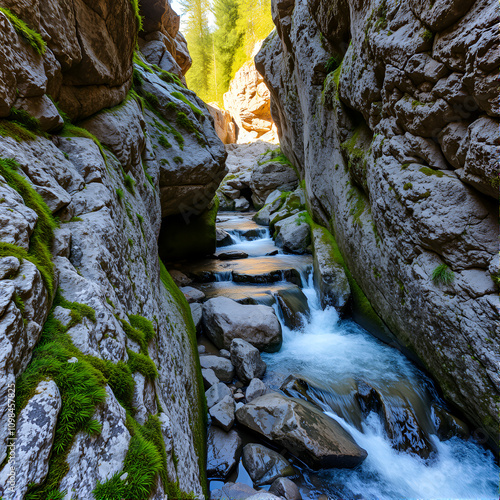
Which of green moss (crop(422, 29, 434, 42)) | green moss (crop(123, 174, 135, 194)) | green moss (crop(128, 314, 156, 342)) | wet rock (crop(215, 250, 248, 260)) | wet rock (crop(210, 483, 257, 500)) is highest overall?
green moss (crop(422, 29, 434, 42))

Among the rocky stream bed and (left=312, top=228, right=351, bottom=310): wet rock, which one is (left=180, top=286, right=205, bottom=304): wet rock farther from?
(left=312, top=228, right=351, bottom=310): wet rock

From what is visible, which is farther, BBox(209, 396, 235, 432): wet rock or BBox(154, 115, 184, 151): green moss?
BBox(154, 115, 184, 151): green moss

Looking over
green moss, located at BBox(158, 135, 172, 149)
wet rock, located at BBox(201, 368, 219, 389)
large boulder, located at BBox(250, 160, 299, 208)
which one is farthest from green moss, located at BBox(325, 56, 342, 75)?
large boulder, located at BBox(250, 160, 299, 208)

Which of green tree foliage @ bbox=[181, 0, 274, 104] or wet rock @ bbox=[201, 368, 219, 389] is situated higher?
green tree foliage @ bbox=[181, 0, 274, 104]

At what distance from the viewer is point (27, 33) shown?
3016 mm

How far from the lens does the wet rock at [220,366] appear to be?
5699 millimetres

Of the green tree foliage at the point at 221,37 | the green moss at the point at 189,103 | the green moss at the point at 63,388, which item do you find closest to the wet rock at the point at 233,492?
the green moss at the point at 63,388

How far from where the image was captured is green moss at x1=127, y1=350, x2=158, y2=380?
7.79ft

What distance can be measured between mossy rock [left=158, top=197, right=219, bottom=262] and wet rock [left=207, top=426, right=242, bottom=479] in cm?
853

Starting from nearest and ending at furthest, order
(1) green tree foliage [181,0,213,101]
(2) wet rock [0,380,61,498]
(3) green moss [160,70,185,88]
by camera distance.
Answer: (2) wet rock [0,380,61,498], (3) green moss [160,70,185,88], (1) green tree foliage [181,0,213,101]

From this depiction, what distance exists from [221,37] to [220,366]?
5194cm

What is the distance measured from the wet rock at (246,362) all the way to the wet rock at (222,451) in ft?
4.46

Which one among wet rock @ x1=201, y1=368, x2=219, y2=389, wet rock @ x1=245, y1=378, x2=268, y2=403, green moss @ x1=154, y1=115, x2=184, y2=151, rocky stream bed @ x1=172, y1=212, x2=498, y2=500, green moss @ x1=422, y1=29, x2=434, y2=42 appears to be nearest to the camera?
rocky stream bed @ x1=172, y1=212, x2=498, y2=500

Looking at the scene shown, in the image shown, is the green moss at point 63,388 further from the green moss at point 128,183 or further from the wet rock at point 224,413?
the green moss at point 128,183
